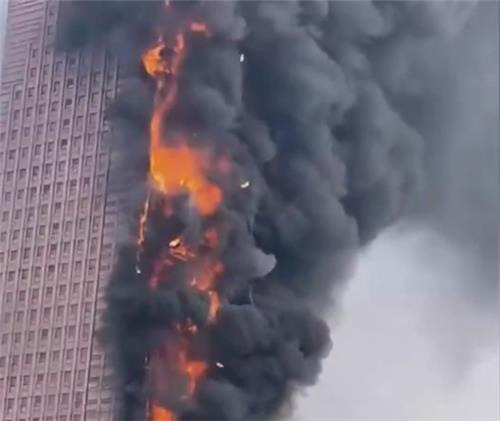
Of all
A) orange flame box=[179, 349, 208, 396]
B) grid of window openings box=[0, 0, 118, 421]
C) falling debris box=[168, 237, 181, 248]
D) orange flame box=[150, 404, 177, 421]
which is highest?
falling debris box=[168, 237, 181, 248]

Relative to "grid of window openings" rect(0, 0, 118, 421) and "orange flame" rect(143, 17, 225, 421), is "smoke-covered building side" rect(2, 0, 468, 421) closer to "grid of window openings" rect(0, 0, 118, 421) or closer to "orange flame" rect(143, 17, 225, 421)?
"orange flame" rect(143, 17, 225, 421)

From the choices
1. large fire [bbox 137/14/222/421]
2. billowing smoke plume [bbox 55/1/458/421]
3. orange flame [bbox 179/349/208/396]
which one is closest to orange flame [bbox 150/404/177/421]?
large fire [bbox 137/14/222/421]

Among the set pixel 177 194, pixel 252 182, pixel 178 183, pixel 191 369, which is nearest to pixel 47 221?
pixel 178 183

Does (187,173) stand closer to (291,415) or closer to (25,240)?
(291,415)

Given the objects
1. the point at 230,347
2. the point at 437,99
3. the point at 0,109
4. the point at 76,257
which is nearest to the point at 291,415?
the point at 230,347

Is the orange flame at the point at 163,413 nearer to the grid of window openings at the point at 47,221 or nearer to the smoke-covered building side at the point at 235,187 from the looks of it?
the smoke-covered building side at the point at 235,187

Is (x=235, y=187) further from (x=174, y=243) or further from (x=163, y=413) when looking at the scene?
(x=163, y=413)
